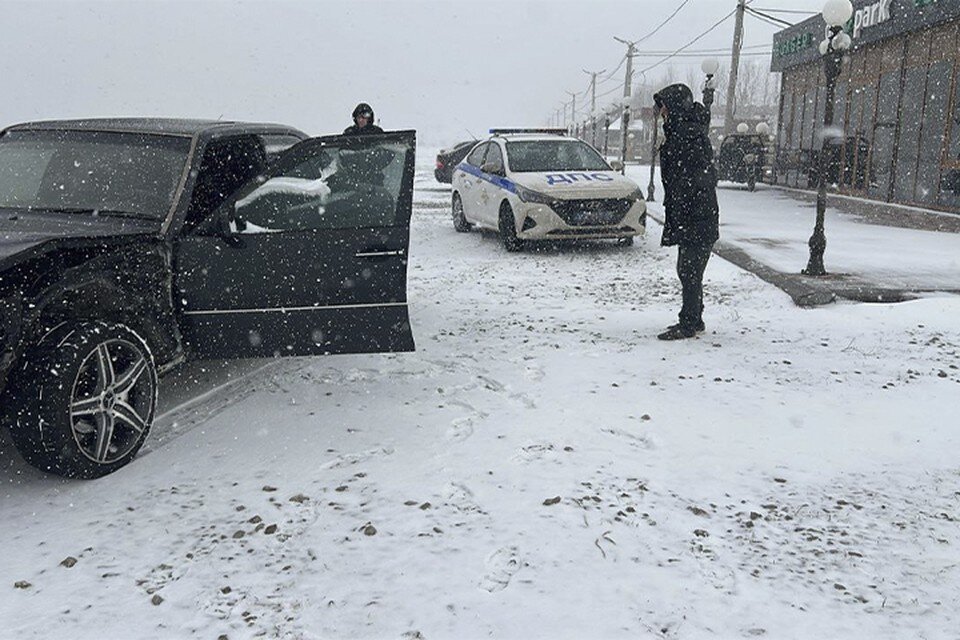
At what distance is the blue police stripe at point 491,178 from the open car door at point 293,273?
6314mm

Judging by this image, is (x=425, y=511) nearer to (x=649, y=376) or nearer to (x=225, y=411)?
(x=225, y=411)

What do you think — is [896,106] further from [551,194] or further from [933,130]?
[551,194]

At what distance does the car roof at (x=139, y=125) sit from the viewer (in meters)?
4.79

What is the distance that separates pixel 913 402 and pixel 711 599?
281 centimetres

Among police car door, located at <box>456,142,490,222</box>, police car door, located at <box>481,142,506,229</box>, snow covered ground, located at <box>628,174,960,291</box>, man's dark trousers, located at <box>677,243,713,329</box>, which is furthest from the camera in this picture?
police car door, located at <box>456,142,490,222</box>

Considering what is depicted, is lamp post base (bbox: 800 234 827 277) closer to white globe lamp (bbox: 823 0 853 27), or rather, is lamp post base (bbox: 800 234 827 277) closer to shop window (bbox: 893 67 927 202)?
white globe lamp (bbox: 823 0 853 27)

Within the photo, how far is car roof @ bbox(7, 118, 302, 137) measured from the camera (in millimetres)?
4793

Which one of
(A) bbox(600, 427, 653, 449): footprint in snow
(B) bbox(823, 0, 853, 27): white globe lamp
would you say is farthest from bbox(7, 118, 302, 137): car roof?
(B) bbox(823, 0, 853, 27): white globe lamp

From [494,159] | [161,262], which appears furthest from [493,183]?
[161,262]

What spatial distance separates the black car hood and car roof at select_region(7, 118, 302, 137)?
0.80 meters

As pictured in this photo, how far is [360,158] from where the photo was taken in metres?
4.73

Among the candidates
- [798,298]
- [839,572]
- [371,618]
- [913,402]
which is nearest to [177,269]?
[371,618]

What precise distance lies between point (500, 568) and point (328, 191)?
2.64m

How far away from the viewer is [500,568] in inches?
115
